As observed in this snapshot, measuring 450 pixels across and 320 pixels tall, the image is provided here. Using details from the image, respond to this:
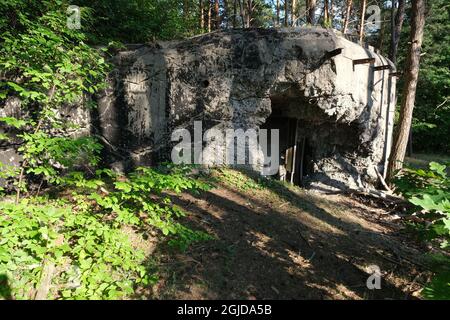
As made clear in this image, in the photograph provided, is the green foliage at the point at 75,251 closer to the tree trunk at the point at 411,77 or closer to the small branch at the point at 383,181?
the tree trunk at the point at 411,77

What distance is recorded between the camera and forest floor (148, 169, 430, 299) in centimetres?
314

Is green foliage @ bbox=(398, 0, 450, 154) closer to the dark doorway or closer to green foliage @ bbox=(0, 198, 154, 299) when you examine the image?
the dark doorway

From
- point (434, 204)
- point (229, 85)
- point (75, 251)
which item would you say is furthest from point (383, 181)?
point (75, 251)

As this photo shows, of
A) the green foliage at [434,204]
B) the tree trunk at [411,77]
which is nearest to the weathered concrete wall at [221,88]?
the tree trunk at [411,77]

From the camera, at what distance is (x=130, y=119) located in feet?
18.6

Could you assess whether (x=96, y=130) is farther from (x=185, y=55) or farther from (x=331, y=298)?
(x=331, y=298)

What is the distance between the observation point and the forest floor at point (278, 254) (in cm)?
314

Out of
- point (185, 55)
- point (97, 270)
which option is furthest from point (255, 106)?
point (97, 270)

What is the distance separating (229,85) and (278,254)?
3951mm

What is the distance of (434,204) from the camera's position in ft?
6.93

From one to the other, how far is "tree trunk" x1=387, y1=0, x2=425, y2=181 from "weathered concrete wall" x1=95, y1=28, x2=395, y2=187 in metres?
0.93

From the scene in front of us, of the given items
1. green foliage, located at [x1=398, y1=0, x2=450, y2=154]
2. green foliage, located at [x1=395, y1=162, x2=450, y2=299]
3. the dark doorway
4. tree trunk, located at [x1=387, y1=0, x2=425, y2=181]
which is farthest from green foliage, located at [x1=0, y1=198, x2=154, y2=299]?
green foliage, located at [x1=398, y1=0, x2=450, y2=154]

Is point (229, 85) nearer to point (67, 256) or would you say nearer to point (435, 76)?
point (67, 256)

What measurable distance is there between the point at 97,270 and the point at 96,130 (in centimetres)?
344
